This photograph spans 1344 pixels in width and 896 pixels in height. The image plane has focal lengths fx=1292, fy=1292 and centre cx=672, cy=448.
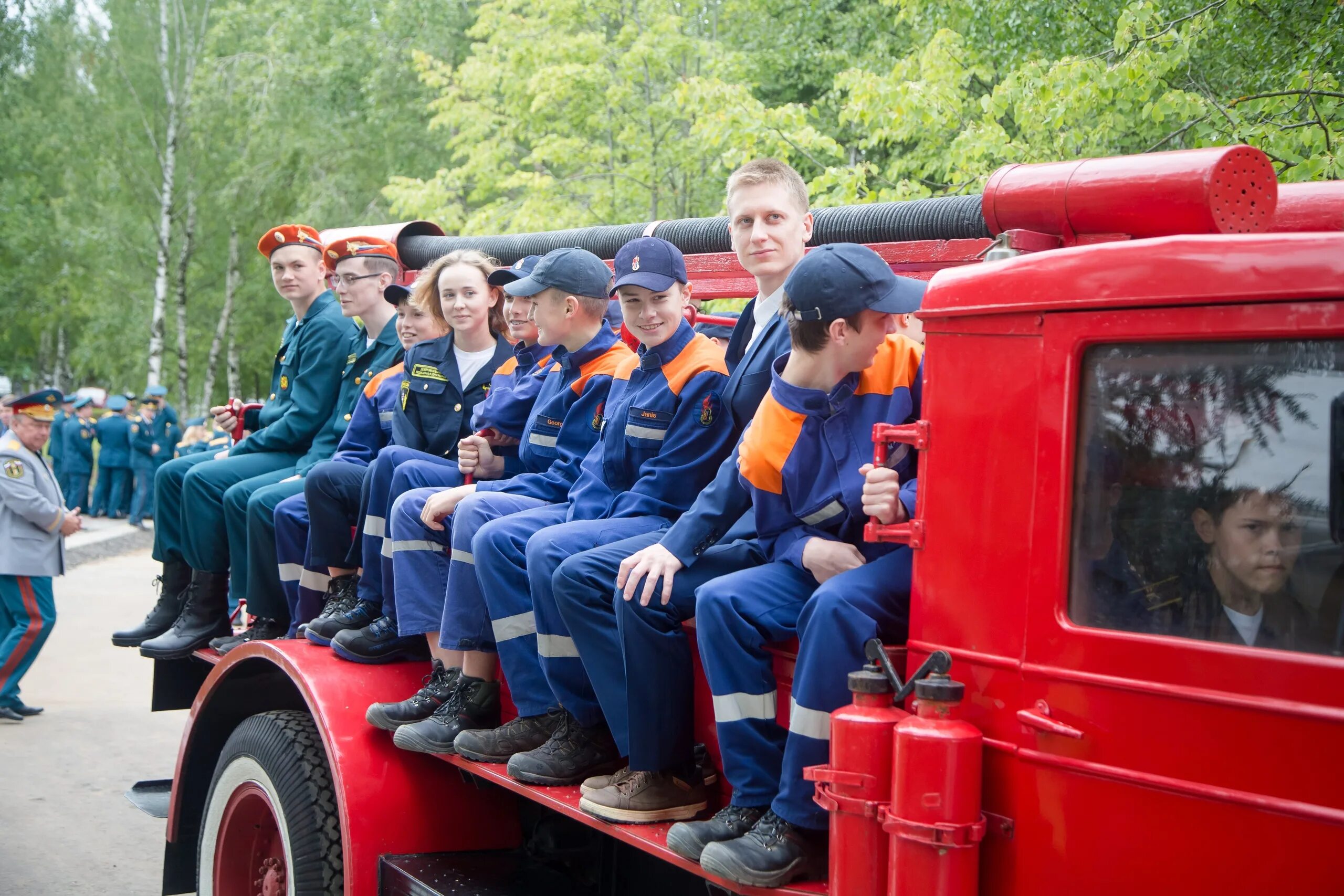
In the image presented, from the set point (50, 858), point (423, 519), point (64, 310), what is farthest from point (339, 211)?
point (423, 519)

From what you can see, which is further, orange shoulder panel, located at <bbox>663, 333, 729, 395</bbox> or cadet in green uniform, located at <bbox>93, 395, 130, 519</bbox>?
cadet in green uniform, located at <bbox>93, 395, 130, 519</bbox>

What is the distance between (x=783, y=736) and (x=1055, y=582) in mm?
817

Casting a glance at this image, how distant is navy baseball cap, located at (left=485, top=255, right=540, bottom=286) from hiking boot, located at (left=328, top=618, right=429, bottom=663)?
133cm

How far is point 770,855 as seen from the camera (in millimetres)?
2525

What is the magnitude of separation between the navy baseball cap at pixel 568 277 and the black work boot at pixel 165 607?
2636 millimetres

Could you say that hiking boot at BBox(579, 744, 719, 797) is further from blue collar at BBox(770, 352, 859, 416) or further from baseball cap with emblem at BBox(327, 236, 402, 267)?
baseball cap with emblem at BBox(327, 236, 402, 267)

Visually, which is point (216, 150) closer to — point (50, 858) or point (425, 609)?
point (50, 858)

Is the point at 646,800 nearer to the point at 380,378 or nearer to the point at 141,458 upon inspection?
the point at 380,378

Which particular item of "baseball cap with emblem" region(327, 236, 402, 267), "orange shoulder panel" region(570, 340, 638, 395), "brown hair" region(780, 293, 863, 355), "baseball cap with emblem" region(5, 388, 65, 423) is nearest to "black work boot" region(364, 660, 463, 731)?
"orange shoulder panel" region(570, 340, 638, 395)

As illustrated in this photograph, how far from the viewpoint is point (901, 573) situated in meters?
2.63

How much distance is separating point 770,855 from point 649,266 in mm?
1820

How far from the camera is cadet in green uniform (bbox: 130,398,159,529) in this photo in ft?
72.0

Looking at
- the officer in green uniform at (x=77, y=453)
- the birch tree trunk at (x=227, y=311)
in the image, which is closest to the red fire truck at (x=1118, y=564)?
the officer in green uniform at (x=77, y=453)

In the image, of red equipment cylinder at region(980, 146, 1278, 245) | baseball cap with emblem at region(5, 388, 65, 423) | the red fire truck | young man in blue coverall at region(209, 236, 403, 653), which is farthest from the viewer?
baseball cap with emblem at region(5, 388, 65, 423)
